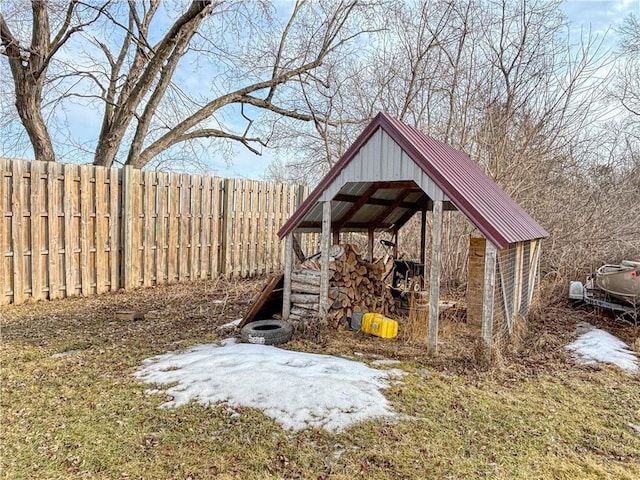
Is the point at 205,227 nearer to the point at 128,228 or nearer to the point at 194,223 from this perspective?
the point at 194,223

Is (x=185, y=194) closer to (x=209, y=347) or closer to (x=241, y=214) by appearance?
(x=241, y=214)

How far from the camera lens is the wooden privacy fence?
672 centimetres

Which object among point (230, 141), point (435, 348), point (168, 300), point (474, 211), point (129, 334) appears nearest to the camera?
point (474, 211)

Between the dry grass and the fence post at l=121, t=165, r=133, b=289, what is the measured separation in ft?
8.57

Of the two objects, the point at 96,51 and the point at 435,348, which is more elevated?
the point at 96,51

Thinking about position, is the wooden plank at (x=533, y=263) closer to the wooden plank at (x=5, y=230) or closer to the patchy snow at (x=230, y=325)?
the patchy snow at (x=230, y=325)

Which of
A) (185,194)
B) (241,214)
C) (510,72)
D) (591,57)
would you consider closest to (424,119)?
(510,72)

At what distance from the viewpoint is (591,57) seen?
981 cm

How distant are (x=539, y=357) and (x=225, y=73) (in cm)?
1051

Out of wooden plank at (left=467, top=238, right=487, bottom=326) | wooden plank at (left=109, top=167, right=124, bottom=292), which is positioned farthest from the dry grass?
wooden plank at (left=109, top=167, right=124, bottom=292)

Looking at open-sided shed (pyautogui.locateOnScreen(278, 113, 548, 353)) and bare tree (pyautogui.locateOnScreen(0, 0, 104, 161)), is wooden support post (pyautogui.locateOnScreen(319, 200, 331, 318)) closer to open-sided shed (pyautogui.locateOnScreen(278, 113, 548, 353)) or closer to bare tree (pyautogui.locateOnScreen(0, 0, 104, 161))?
open-sided shed (pyautogui.locateOnScreen(278, 113, 548, 353))

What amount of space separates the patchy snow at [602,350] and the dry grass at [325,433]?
307 mm

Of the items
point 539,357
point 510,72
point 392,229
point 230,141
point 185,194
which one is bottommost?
point 539,357

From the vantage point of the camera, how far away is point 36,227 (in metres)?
6.85
